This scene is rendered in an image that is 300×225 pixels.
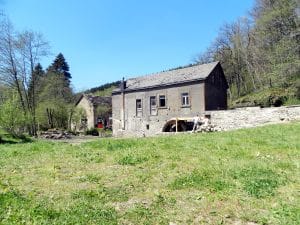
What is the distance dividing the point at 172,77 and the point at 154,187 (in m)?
28.2

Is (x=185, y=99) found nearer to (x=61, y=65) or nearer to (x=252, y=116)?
(x=252, y=116)

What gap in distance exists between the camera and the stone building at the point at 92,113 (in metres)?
52.2

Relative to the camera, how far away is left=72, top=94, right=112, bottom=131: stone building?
52.2 metres

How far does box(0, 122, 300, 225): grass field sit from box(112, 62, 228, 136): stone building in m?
21.9

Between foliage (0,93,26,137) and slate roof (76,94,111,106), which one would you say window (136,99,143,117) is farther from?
slate roof (76,94,111,106)

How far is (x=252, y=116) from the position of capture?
24094mm

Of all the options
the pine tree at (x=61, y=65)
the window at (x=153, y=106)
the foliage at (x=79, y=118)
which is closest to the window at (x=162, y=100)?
the window at (x=153, y=106)

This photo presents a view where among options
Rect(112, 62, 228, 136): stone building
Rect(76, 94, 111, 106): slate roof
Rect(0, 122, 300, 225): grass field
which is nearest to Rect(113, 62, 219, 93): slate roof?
Rect(112, 62, 228, 136): stone building

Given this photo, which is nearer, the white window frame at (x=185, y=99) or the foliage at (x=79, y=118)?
the white window frame at (x=185, y=99)

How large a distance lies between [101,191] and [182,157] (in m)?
2.86

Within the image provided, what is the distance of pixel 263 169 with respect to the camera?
670cm

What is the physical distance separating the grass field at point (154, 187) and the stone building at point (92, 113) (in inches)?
1720

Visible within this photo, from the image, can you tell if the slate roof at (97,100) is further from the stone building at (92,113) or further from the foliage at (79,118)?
the foliage at (79,118)

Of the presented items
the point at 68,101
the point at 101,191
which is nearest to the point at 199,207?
the point at 101,191
